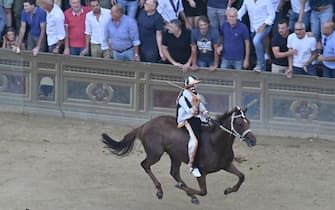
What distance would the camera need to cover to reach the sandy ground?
559 inches

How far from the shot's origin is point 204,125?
13.9 metres

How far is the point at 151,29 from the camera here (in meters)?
18.1

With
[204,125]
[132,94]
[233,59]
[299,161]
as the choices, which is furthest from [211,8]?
[204,125]

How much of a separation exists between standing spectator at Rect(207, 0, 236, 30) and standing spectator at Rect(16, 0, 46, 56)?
330cm

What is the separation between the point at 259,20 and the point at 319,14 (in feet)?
3.64

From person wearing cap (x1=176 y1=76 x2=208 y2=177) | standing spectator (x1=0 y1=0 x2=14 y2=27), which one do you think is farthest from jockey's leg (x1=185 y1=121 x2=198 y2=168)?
standing spectator (x1=0 y1=0 x2=14 y2=27)

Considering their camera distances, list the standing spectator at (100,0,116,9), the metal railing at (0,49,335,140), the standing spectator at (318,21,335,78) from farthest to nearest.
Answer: the standing spectator at (100,0,116,9) < the metal railing at (0,49,335,140) < the standing spectator at (318,21,335,78)

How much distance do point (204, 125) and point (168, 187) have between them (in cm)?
162

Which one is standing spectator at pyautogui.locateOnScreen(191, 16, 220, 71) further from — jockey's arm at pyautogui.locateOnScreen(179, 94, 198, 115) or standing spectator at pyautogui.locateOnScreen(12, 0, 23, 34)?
standing spectator at pyautogui.locateOnScreen(12, 0, 23, 34)

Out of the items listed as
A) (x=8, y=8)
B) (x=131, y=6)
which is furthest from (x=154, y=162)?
(x=8, y=8)

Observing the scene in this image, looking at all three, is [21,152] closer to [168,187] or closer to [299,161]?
[168,187]

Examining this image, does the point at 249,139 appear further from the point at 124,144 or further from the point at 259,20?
the point at 259,20

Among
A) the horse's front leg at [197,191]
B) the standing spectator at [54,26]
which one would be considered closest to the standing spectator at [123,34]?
the standing spectator at [54,26]

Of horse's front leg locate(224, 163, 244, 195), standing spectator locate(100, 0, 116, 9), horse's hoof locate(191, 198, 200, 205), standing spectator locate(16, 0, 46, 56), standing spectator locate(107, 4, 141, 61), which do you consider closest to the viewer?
horse's front leg locate(224, 163, 244, 195)
